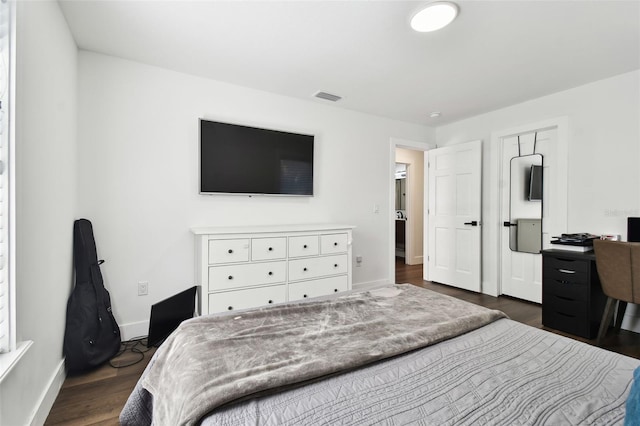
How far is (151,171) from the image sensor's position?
8.60ft

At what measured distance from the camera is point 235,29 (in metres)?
2.09

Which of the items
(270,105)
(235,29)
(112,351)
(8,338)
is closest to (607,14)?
(235,29)

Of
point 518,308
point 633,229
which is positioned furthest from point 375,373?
point 518,308

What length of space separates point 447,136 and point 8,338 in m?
4.87

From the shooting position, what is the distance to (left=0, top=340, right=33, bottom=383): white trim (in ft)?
3.56

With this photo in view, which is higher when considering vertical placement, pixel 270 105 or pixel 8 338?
pixel 270 105

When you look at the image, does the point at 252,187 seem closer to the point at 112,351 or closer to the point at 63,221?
the point at 63,221

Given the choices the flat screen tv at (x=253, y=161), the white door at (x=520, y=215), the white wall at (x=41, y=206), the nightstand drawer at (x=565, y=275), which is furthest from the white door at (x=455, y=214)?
the white wall at (x=41, y=206)

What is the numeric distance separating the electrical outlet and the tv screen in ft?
14.2

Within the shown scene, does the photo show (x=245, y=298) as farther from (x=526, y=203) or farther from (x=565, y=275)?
(x=526, y=203)

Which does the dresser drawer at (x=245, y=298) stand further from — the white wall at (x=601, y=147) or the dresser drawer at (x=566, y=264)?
the white wall at (x=601, y=147)

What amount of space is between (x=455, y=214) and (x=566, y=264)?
1.60m

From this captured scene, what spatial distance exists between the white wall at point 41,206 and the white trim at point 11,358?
4 cm

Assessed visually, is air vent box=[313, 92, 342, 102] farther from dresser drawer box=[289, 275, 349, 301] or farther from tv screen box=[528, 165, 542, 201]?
tv screen box=[528, 165, 542, 201]
